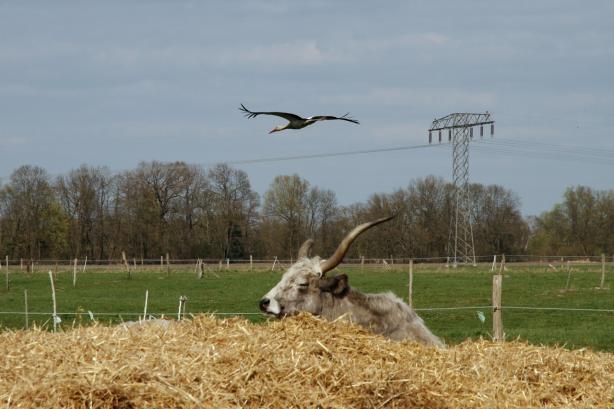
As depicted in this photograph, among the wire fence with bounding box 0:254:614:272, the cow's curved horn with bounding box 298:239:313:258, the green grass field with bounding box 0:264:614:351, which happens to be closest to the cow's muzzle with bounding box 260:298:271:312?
the cow's curved horn with bounding box 298:239:313:258

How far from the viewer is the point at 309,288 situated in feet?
32.1

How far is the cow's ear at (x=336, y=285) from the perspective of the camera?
969 centimetres

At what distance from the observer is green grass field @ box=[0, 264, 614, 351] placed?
829 inches

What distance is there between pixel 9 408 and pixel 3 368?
2.60 ft

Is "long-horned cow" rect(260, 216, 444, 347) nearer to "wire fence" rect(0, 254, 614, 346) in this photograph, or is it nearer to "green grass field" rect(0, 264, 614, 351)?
"green grass field" rect(0, 264, 614, 351)

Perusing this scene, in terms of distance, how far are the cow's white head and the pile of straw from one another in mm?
2268

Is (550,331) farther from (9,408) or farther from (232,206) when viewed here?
(232,206)

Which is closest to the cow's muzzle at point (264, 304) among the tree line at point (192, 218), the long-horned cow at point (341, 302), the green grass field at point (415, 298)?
the long-horned cow at point (341, 302)

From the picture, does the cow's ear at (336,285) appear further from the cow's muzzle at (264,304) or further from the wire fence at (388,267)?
the wire fence at (388,267)

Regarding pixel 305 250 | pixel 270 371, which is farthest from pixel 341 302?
pixel 270 371

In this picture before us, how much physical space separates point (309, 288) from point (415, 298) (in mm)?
22512

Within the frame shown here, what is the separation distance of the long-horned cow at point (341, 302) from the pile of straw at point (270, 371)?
171 cm

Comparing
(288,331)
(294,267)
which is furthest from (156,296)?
(288,331)

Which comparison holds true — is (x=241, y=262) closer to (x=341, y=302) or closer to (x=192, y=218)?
(x=192, y=218)
